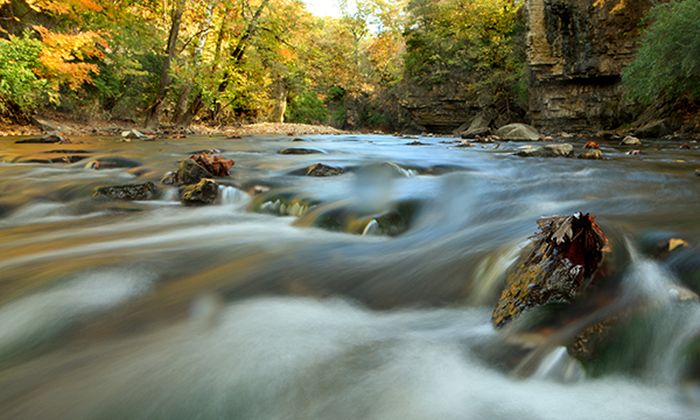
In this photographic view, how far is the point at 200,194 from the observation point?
410 centimetres

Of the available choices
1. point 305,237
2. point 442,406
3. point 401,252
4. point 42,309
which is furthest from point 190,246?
point 442,406

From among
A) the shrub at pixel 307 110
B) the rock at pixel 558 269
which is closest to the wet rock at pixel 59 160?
the rock at pixel 558 269

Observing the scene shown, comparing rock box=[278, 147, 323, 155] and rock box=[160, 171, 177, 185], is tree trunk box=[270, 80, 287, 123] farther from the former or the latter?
rock box=[160, 171, 177, 185]

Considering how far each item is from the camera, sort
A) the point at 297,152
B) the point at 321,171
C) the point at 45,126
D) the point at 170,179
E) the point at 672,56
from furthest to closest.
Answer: the point at 45,126, the point at 672,56, the point at 297,152, the point at 321,171, the point at 170,179

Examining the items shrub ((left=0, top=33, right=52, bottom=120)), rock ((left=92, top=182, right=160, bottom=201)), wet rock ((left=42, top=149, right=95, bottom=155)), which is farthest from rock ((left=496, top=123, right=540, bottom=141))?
shrub ((left=0, top=33, right=52, bottom=120))

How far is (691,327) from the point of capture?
136 cm

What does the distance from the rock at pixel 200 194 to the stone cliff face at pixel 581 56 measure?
1537 cm

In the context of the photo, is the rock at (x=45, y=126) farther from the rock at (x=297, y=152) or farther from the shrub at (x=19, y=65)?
the rock at (x=297, y=152)

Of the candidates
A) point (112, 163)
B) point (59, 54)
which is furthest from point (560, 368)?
point (59, 54)

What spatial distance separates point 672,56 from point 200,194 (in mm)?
10757

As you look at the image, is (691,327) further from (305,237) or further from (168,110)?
(168,110)

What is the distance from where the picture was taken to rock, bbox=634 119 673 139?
11273 mm

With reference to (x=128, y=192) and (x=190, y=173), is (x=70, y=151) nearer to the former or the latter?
(x=190, y=173)

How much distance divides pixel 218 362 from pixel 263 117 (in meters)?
25.7
